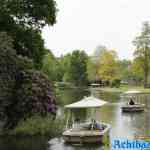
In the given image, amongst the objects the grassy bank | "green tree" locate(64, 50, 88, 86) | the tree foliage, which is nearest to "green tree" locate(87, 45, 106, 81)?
"green tree" locate(64, 50, 88, 86)

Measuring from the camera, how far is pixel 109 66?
127 m

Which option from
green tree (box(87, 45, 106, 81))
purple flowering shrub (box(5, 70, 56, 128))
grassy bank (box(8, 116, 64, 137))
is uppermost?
green tree (box(87, 45, 106, 81))

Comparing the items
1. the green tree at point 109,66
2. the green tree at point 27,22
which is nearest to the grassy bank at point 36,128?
the green tree at point 27,22

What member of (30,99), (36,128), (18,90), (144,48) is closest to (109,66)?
(144,48)

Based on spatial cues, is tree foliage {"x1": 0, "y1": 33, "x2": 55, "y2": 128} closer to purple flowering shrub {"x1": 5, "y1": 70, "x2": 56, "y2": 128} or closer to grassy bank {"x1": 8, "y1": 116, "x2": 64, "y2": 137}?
purple flowering shrub {"x1": 5, "y1": 70, "x2": 56, "y2": 128}

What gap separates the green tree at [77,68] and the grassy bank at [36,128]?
11968 cm

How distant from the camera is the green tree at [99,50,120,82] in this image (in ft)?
415

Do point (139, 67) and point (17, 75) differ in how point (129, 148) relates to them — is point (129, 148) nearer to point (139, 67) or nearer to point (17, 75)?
point (17, 75)

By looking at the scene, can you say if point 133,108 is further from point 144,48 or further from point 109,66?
point 109,66

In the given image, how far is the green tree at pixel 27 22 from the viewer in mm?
44406

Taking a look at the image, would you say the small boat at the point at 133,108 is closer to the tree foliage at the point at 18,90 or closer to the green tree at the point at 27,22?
the green tree at the point at 27,22

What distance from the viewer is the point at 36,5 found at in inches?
1786

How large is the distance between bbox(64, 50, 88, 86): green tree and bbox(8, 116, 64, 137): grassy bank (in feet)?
393

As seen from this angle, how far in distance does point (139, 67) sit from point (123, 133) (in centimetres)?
7580
